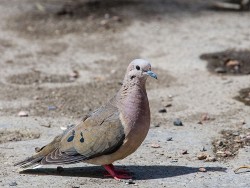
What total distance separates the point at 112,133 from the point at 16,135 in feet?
5.16

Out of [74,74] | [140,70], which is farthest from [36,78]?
[140,70]

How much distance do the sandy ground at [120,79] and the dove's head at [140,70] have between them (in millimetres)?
791

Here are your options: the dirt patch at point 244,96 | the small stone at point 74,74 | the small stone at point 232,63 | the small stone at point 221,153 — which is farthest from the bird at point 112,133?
the small stone at point 232,63

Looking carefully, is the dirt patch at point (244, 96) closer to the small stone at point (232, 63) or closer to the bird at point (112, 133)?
the small stone at point (232, 63)

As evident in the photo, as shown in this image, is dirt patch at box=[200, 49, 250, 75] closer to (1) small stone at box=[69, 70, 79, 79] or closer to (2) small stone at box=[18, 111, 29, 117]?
(1) small stone at box=[69, 70, 79, 79]

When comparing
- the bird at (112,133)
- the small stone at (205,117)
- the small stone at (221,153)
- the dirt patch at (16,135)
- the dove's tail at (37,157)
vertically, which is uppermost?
the bird at (112,133)

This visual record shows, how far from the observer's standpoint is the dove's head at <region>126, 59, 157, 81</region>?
538 cm

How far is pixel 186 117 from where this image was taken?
23.7 feet

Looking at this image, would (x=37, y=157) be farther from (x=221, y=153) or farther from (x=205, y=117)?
(x=205, y=117)

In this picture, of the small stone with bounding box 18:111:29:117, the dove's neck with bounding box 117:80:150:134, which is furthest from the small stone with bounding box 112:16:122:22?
the dove's neck with bounding box 117:80:150:134

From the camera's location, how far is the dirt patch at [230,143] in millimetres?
6039

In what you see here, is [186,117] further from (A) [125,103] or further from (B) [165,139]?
(A) [125,103]

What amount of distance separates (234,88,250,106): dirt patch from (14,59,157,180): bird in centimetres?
244

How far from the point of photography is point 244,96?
25.6ft
